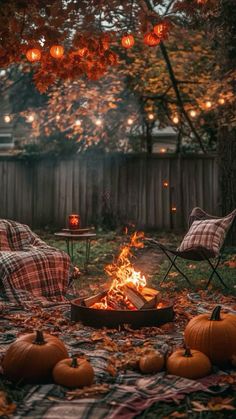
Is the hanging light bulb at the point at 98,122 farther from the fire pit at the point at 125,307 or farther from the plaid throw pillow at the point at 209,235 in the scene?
the fire pit at the point at 125,307

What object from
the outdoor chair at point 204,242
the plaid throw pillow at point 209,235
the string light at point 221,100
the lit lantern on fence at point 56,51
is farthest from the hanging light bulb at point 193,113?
the lit lantern on fence at point 56,51

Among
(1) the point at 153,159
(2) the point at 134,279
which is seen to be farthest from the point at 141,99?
(2) the point at 134,279

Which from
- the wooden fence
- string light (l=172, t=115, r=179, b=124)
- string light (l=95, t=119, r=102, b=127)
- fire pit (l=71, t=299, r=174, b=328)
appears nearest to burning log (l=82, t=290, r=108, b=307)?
fire pit (l=71, t=299, r=174, b=328)

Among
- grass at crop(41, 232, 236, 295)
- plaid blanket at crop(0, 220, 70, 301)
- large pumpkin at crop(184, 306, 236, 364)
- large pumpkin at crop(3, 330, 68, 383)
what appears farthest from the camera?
grass at crop(41, 232, 236, 295)

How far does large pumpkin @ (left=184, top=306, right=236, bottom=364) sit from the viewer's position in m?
4.05

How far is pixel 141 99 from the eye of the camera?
49.5 feet

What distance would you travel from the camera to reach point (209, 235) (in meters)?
7.27

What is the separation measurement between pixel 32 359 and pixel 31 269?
7.96 feet

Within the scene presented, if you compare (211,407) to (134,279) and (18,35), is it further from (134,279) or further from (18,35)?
(18,35)

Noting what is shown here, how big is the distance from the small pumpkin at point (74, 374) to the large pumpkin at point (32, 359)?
9cm

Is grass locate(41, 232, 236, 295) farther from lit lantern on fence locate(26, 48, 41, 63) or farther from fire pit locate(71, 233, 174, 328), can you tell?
lit lantern on fence locate(26, 48, 41, 63)

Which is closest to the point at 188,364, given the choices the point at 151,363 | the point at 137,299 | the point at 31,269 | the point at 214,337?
the point at 151,363

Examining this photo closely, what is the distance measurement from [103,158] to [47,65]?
6.98 meters

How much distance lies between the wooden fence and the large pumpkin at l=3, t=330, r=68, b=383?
10190 mm
